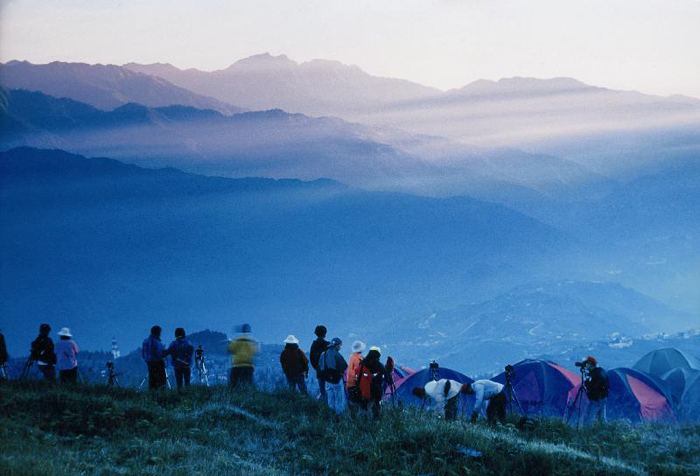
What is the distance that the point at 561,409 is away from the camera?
33.8 m

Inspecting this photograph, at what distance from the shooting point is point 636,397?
3444 cm

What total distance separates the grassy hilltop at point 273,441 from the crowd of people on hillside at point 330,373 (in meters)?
0.55

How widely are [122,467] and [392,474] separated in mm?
4625

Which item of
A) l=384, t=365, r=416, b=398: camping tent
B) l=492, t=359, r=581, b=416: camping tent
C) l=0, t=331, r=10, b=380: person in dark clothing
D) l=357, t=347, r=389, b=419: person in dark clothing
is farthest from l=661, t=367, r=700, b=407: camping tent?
l=0, t=331, r=10, b=380: person in dark clothing

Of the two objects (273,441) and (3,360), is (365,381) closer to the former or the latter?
(273,441)

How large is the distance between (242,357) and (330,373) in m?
3.49

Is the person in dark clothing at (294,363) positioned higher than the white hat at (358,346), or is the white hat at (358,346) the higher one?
the white hat at (358,346)

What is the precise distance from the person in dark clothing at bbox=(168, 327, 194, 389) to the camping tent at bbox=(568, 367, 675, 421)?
1945 centimetres

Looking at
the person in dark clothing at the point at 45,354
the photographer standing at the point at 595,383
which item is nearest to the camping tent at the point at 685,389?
the photographer standing at the point at 595,383

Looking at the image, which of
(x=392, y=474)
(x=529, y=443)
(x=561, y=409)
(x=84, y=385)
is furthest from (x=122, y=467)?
(x=561, y=409)

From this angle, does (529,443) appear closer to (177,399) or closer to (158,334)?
(177,399)

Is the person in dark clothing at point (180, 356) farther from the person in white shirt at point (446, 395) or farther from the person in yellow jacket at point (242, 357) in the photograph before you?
the person in white shirt at point (446, 395)

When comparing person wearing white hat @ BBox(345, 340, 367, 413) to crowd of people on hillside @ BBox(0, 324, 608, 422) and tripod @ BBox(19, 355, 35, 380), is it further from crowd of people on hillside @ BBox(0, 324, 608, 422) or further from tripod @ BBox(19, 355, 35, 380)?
tripod @ BBox(19, 355, 35, 380)

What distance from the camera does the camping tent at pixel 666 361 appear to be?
43688mm
